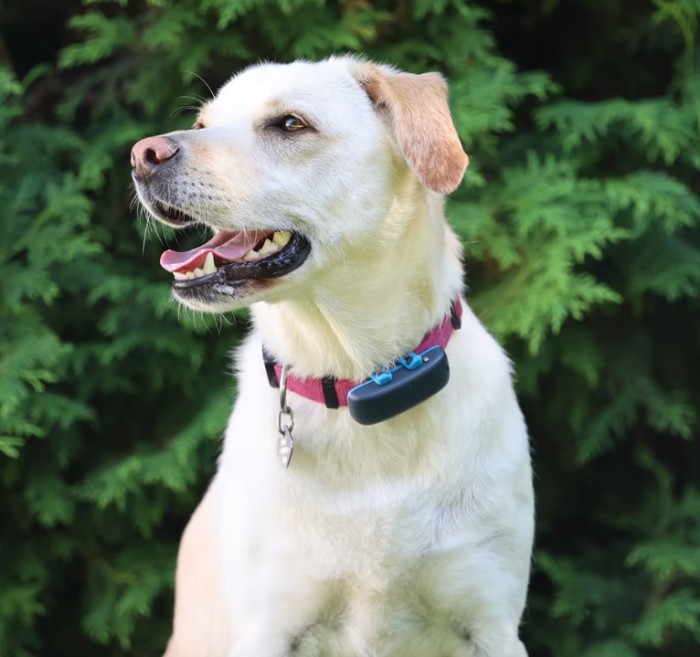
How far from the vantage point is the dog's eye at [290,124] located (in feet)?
7.22

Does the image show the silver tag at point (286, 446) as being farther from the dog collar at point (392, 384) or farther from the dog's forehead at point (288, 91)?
the dog's forehead at point (288, 91)

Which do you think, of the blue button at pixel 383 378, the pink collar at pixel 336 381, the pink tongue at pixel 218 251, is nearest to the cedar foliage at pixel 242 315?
the pink collar at pixel 336 381

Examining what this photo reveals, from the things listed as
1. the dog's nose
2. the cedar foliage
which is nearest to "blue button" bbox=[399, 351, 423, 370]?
the dog's nose

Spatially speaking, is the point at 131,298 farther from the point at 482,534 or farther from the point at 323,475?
the point at 482,534

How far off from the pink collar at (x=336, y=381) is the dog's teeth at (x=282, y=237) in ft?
1.03

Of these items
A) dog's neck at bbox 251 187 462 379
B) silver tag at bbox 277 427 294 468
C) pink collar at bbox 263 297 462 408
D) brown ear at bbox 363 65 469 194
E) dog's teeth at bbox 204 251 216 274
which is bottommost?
silver tag at bbox 277 427 294 468

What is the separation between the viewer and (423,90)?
7.35 ft

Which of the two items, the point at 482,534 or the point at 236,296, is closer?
the point at 236,296

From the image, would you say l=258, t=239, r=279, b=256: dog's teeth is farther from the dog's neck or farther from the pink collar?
the pink collar

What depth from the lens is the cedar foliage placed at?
3323 mm

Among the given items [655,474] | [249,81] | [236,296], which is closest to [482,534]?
[236,296]

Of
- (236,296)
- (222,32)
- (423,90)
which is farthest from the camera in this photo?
(222,32)

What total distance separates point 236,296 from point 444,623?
0.88 meters

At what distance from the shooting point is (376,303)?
7.47 ft
